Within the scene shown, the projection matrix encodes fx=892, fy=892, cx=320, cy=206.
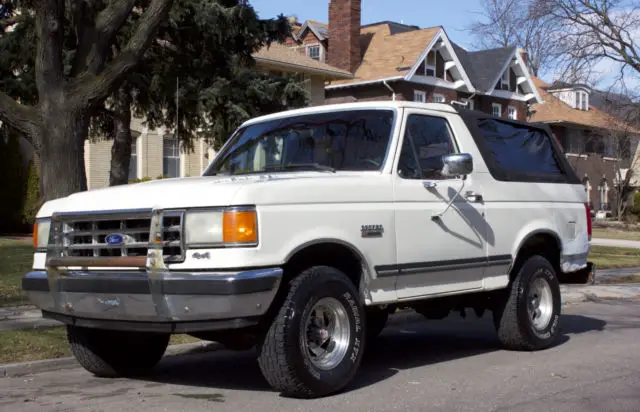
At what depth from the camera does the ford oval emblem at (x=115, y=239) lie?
6.04 m

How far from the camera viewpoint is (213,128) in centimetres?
2041

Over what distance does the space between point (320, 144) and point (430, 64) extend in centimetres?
3720

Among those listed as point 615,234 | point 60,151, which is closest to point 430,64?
point 615,234

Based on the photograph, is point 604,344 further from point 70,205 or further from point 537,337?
point 70,205

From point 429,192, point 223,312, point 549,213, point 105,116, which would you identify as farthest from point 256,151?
point 105,116

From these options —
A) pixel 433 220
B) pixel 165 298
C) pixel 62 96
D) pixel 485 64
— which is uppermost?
pixel 485 64

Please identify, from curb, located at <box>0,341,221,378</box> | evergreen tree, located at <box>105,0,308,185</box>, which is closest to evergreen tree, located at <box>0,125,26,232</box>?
evergreen tree, located at <box>105,0,308,185</box>

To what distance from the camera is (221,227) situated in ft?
18.5

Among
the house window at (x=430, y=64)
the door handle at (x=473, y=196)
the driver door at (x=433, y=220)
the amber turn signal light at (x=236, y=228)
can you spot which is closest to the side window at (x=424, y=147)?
the driver door at (x=433, y=220)

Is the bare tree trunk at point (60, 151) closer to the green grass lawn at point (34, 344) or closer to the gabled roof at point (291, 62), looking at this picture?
the green grass lawn at point (34, 344)

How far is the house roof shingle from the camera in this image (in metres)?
41.7

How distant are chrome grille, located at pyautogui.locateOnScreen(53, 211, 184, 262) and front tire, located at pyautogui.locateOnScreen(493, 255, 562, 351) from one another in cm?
357

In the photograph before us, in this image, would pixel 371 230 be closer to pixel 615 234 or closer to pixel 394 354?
pixel 394 354

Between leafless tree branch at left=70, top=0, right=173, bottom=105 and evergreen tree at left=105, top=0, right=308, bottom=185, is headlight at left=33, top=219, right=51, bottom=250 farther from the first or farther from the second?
evergreen tree at left=105, top=0, right=308, bottom=185
